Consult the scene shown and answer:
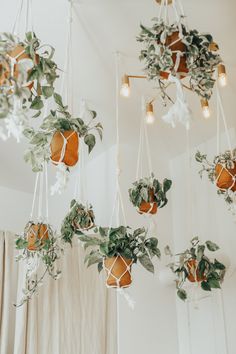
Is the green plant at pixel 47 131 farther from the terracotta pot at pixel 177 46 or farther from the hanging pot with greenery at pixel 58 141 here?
the terracotta pot at pixel 177 46

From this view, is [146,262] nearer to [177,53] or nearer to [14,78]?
[177,53]

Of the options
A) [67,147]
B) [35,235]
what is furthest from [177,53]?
[35,235]

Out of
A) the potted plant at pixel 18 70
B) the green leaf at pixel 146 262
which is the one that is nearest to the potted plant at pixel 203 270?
the green leaf at pixel 146 262

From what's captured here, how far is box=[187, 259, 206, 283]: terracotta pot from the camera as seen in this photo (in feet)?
8.27

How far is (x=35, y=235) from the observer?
2.47m

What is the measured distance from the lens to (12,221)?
432cm

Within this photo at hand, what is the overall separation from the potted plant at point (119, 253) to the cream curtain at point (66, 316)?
114 centimetres

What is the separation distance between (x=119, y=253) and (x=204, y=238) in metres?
1.64

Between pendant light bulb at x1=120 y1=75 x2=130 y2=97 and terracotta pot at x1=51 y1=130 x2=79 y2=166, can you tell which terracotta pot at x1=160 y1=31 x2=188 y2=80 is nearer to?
terracotta pot at x1=51 y1=130 x2=79 y2=166

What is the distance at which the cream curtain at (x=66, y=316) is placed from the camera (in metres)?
3.07

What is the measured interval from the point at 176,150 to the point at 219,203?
66cm

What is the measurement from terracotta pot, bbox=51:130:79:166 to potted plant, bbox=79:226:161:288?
1.65ft

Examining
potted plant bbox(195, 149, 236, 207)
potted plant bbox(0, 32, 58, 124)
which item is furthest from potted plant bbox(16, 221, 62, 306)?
potted plant bbox(0, 32, 58, 124)

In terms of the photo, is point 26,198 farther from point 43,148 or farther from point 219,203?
point 43,148
